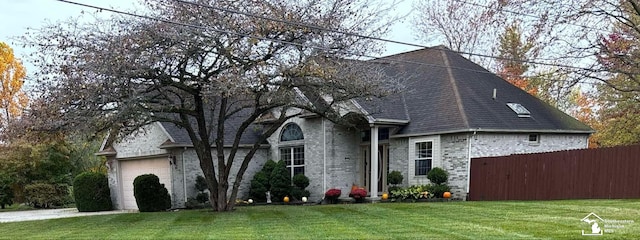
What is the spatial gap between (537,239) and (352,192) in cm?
1027

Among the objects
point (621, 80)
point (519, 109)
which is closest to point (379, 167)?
point (519, 109)

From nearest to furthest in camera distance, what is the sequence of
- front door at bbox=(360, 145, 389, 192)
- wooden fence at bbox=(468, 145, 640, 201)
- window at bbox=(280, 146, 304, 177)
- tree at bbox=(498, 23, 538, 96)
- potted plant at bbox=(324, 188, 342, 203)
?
wooden fence at bbox=(468, 145, 640, 201)
potted plant at bbox=(324, 188, 342, 203)
front door at bbox=(360, 145, 389, 192)
window at bbox=(280, 146, 304, 177)
tree at bbox=(498, 23, 538, 96)

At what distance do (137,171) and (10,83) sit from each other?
12.2m

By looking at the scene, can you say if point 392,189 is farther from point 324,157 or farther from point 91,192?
point 91,192

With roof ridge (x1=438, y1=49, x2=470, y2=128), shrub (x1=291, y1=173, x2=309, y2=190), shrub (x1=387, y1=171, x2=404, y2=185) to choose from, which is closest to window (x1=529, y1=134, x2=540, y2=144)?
roof ridge (x1=438, y1=49, x2=470, y2=128)

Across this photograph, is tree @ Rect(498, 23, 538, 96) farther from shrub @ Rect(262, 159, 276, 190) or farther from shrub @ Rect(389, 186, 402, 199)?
shrub @ Rect(262, 159, 276, 190)

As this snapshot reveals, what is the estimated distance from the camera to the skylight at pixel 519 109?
17244 millimetres

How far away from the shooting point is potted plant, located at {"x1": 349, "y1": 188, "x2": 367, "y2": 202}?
1692cm

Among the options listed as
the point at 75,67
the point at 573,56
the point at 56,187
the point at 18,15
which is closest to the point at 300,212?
the point at 75,67

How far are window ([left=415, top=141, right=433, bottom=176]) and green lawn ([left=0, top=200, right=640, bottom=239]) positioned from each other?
418 centimetres

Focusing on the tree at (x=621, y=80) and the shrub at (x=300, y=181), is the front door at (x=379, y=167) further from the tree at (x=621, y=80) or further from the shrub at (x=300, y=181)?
the tree at (x=621, y=80)

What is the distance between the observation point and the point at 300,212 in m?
12.7

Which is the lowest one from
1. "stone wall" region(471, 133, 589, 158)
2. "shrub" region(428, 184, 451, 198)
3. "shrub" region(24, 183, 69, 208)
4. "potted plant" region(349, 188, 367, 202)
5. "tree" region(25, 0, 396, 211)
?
"shrub" region(24, 183, 69, 208)

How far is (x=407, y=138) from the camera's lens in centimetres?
1730
